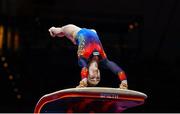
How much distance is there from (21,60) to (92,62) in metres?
4.93

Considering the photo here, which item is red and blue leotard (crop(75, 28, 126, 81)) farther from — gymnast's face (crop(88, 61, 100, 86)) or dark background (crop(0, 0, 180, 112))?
dark background (crop(0, 0, 180, 112))

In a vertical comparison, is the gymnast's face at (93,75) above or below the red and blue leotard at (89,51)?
below

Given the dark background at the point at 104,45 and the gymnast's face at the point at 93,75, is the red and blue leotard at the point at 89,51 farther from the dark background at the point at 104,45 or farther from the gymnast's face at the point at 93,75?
the dark background at the point at 104,45

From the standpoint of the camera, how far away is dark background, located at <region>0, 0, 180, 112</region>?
855 centimetres

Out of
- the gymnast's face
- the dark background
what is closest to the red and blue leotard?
the gymnast's face

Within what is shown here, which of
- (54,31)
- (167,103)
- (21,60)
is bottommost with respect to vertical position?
(167,103)

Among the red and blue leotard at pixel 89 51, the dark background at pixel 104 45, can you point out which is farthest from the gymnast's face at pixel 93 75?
the dark background at pixel 104 45

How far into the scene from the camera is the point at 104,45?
847 centimetres

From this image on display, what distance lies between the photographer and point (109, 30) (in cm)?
871

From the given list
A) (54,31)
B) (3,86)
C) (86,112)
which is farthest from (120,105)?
(3,86)

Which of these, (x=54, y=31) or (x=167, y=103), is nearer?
(x=54, y=31)

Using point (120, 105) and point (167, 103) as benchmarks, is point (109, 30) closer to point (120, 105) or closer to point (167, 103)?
point (167, 103)

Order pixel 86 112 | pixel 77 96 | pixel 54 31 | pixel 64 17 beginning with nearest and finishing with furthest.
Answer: pixel 77 96, pixel 86 112, pixel 54 31, pixel 64 17

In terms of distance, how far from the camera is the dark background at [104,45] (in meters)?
8.55
